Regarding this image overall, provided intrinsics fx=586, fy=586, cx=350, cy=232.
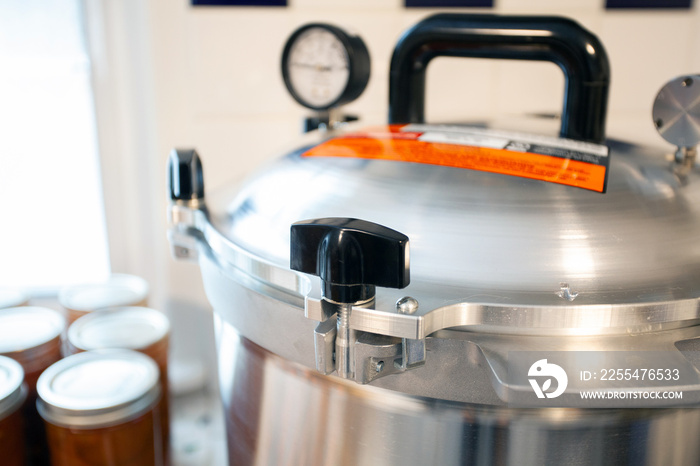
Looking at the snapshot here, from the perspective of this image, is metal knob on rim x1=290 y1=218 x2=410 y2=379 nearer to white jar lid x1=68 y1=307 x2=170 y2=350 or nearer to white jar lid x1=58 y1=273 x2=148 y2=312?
white jar lid x1=68 y1=307 x2=170 y2=350

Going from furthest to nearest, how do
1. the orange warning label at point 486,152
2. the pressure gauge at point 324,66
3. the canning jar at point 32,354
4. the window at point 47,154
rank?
1. the window at point 47,154
2. the canning jar at point 32,354
3. the pressure gauge at point 324,66
4. the orange warning label at point 486,152

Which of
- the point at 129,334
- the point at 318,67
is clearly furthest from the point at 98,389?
the point at 318,67

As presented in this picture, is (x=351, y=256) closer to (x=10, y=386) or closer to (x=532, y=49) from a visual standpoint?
(x=532, y=49)

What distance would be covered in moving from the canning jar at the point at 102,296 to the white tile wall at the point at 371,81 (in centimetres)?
21

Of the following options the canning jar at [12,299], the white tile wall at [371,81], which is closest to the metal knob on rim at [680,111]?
the white tile wall at [371,81]

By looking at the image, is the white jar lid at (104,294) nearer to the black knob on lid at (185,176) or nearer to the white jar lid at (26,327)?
the white jar lid at (26,327)

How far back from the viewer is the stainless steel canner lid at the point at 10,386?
1.93 ft

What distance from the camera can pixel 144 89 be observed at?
Answer: 919 mm

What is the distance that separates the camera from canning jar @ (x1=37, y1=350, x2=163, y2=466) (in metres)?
0.59

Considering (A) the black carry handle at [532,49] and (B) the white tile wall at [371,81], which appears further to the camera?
(B) the white tile wall at [371,81]

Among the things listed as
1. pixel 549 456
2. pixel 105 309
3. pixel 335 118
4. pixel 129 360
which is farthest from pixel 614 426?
pixel 105 309

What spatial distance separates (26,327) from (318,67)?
52 centimetres

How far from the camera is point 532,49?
0.44 m

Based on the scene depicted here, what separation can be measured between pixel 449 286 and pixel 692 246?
0.15 m
